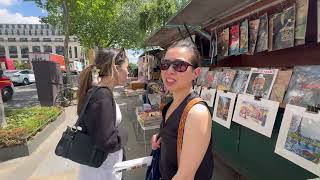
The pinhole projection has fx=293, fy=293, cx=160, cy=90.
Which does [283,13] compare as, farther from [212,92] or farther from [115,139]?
[115,139]

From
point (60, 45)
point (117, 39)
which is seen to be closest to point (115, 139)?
point (117, 39)

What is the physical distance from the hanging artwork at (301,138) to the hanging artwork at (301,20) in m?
0.63

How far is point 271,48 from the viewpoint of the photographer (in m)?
3.03

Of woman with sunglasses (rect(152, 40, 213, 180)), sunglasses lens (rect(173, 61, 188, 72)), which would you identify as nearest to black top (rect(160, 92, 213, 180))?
woman with sunglasses (rect(152, 40, 213, 180))

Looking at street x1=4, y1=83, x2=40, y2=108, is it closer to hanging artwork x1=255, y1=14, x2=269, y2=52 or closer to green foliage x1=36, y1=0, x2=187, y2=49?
green foliage x1=36, y1=0, x2=187, y2=49

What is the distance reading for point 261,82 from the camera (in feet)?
9.91

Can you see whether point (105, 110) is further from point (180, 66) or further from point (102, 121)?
point (180, 66)

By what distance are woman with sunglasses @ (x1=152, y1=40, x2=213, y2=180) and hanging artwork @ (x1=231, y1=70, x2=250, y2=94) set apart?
5.45ft

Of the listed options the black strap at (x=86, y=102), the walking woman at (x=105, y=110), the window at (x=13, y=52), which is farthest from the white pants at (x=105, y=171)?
the window at (x=13, y=52)

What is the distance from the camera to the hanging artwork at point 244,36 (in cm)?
345

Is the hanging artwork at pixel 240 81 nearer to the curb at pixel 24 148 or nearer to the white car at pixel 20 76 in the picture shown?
the curb at pixel 24 148

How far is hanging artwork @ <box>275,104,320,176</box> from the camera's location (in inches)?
85.0

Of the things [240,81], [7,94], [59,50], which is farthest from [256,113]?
[59,50]

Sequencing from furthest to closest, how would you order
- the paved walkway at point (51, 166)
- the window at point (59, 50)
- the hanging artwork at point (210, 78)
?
the window at point (59, 50)
the paved walkway at point (51, 166)
the hanging artwork at point (210, 78)
